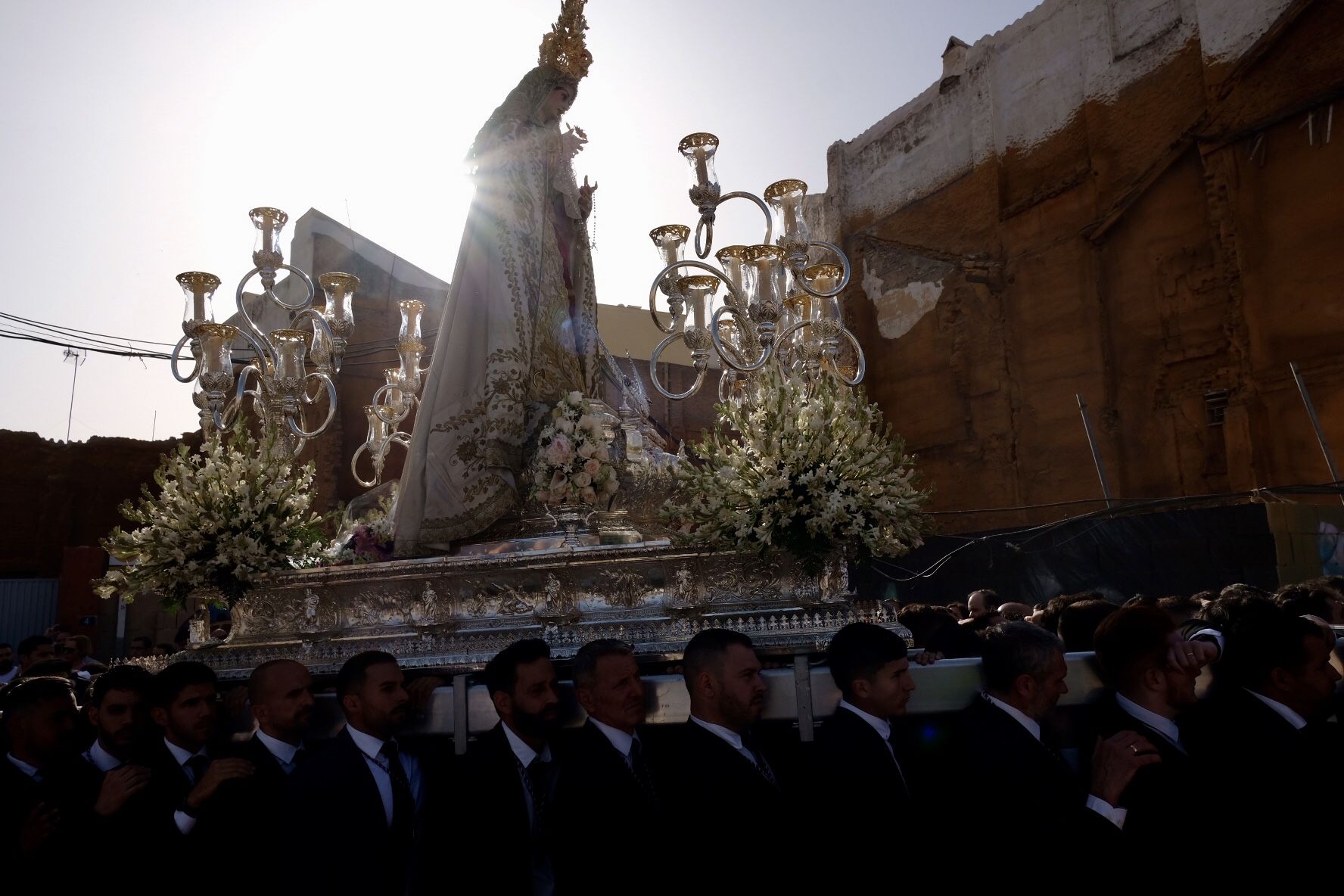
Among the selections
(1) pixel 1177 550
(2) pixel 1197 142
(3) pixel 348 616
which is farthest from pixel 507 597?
(2) pixel 1197 142

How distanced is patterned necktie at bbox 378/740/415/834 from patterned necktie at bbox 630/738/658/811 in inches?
32.1

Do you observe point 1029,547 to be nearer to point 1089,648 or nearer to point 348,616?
point 1089,648

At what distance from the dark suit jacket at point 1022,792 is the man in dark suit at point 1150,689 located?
5.9 inches

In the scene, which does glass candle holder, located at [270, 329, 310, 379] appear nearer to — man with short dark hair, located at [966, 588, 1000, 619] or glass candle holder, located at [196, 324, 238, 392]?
glass candle holder, located at [196, 324, 238, 392]

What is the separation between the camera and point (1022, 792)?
2.80 meters

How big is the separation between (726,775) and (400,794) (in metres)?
1.17

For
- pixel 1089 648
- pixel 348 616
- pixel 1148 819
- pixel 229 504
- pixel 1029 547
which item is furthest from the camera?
pixel 1029 547

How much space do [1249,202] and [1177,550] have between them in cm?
618

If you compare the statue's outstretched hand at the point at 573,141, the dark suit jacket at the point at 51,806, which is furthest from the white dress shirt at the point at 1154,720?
the statue's outstretched hand at the point at 573,141

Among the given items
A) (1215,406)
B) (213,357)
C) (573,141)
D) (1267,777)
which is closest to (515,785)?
(1267,777)

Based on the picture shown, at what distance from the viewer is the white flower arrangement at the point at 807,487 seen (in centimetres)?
423

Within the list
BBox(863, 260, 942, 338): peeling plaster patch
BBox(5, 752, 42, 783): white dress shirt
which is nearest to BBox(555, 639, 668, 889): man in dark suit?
BBox(5, 752, 42, 783): white dress shirt

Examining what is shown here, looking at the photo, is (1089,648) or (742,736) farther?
(1089,648)

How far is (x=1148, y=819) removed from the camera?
268cm
